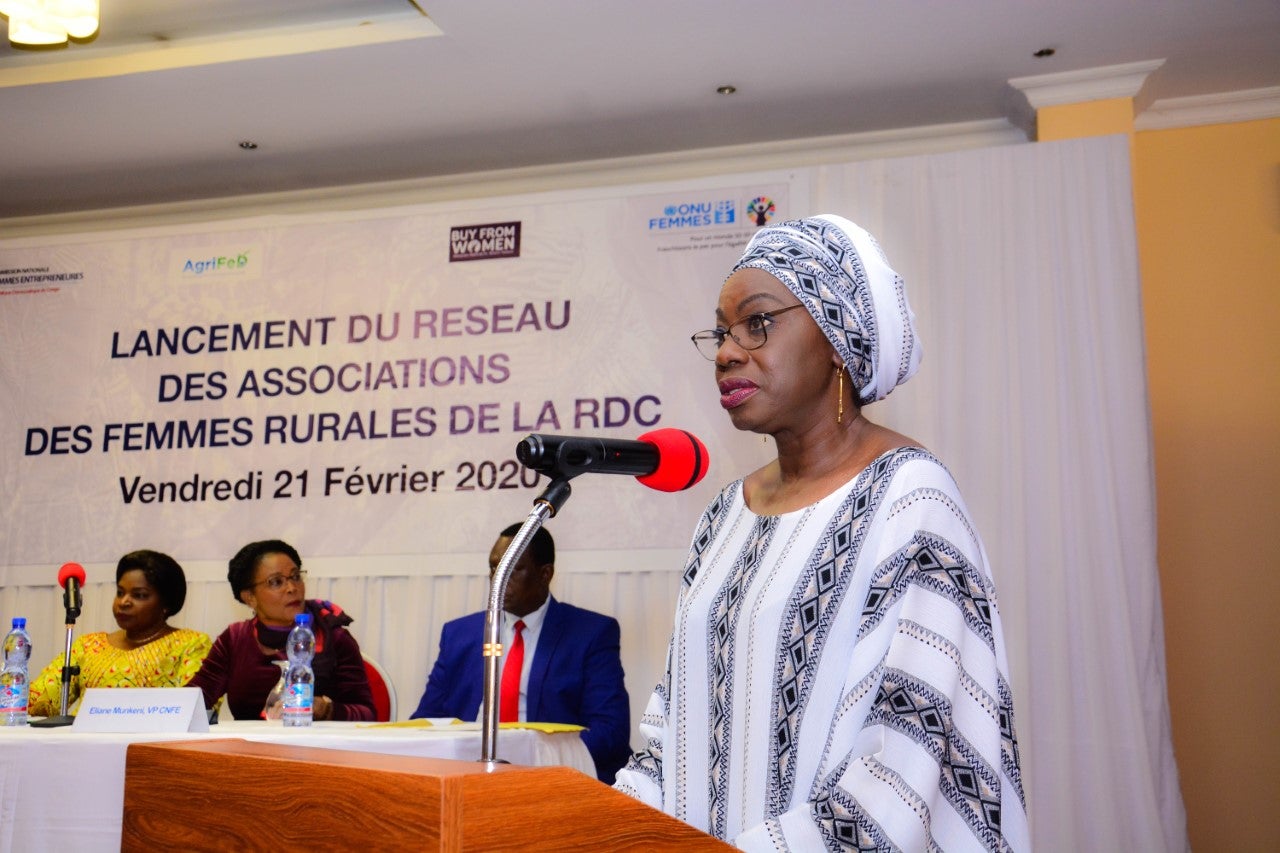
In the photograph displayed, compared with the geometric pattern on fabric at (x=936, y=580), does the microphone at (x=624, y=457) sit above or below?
above

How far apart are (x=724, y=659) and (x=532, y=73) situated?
4.08 m

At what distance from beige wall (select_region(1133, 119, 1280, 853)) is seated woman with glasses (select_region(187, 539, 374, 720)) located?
340 centimetres

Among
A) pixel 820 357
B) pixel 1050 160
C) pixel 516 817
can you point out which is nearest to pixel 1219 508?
pixel 1050 160

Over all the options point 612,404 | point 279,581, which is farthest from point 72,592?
point 612,404

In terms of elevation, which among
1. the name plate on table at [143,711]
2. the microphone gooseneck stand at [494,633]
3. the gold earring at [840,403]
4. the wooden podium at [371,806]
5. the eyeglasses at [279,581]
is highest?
the gold earring at [840,403]

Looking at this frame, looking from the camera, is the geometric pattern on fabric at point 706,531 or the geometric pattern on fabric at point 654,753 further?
the geometric pattern on fabric at point 706,531

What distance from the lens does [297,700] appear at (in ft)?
12.5

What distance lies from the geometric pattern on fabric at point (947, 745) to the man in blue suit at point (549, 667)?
10.5 feet

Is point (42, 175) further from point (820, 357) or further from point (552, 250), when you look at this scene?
point (820, 357)

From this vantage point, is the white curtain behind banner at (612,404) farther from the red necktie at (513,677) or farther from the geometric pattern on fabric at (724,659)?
the geometric pattern on fabric at (724,659)

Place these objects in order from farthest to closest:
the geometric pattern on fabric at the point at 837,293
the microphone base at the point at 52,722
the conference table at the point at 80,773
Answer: the microphone base at the point at 52,722, the conference table at the point at 80,773, the geometric pattern on fabric at the point at 837,293

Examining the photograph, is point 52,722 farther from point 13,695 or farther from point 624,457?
point 624,457

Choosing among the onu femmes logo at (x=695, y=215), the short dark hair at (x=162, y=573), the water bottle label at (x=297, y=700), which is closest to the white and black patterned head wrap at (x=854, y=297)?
the water bottle label at (x=297, y=700)

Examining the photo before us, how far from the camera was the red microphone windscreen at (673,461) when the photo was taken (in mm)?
1644
